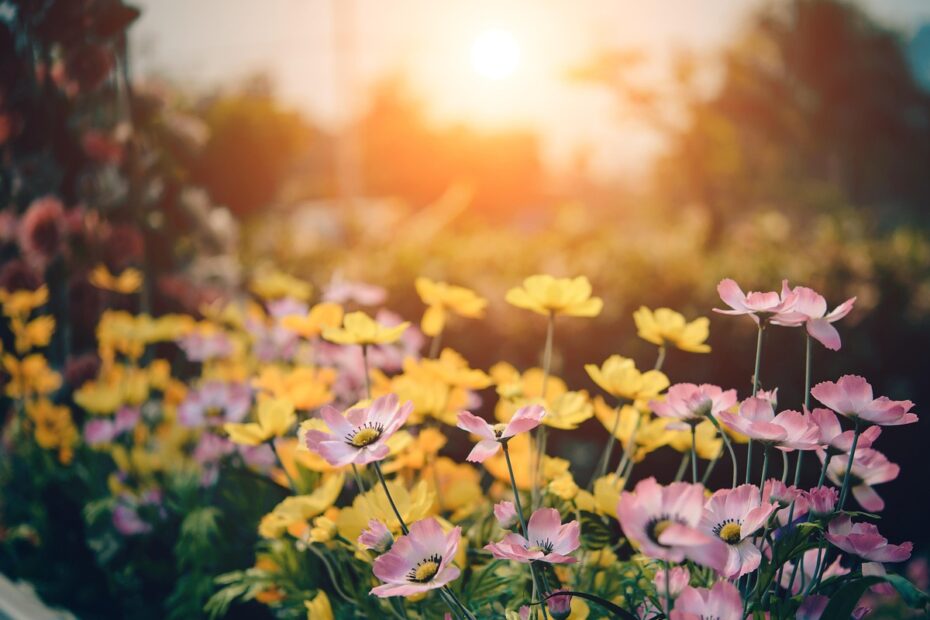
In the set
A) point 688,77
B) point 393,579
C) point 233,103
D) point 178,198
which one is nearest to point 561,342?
point 178,198

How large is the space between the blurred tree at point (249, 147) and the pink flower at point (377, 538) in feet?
60.2

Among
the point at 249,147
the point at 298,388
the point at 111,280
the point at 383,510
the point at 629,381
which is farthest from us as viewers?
the point at 249,147

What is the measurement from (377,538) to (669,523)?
370 millimetres

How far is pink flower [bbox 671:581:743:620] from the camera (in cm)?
75

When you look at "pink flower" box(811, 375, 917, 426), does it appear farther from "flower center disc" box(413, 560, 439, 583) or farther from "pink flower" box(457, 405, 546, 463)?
"flower center disc" box(413, 560, 439, 583)

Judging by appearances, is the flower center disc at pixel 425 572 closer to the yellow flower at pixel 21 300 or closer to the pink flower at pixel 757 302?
the pink flower at pixel 757 302

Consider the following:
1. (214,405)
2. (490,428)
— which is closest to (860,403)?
(490,428)

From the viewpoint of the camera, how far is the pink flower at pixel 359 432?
2.89ft

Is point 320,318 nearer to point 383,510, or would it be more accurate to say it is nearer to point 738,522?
point 383,510

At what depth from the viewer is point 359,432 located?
0.95 meters

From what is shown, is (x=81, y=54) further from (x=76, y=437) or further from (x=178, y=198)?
(x=76, y=437)

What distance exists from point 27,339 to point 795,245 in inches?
154

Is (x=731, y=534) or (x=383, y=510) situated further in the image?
(x=383, y=510)

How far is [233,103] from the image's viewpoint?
62.0ft
